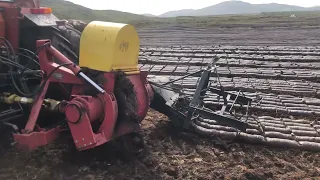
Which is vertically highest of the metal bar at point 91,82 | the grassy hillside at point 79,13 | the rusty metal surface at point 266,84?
the metal bar at point 91,82

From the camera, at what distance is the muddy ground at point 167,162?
3.79 meters

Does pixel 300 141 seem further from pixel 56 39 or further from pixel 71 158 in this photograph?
pixel 56 39

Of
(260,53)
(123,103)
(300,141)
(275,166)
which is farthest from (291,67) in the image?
(123,103)

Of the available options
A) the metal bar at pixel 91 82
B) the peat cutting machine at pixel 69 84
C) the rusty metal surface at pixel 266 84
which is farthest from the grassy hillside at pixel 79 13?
the metal bar at pixel 91 82

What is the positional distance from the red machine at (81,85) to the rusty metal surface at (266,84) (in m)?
1.40

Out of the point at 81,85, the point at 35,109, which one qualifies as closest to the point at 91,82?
the point at 81,85

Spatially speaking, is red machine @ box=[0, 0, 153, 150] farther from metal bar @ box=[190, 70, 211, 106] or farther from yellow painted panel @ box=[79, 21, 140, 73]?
metal bar @ box=[190, 70, 211, 106]

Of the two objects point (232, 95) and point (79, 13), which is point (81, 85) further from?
point (79, 13)

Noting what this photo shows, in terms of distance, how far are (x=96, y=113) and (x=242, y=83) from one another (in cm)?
444

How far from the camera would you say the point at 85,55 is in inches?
151

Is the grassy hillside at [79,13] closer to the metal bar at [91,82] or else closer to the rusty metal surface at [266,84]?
the rusty metal surface at [266,84]

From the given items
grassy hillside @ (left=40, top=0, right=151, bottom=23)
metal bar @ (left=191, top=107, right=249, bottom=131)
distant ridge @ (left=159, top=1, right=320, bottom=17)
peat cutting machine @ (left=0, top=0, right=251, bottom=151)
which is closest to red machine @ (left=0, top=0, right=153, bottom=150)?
peat cutting machine @ (left=0, top=0, right=251, bottom=151)

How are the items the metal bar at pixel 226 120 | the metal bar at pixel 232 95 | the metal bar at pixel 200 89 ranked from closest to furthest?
the metal bar at pixel 226 120, the metal bar at pixel 200 89, the metal bar at pixel 232 95

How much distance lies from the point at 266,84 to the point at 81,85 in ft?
14.8
